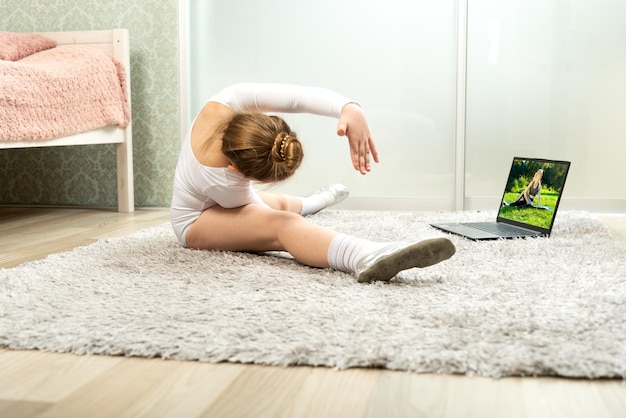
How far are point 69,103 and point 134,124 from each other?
1.71ft

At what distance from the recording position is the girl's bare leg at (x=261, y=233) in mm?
1403

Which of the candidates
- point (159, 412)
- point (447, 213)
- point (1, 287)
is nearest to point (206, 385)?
point (159, 412)

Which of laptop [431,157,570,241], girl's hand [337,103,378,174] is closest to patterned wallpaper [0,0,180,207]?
laptop [431,157,570,241]

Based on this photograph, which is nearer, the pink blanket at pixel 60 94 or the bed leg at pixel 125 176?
the pink blanket at pixel 60 94

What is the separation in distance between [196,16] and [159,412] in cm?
221

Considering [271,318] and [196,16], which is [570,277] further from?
[196,16]

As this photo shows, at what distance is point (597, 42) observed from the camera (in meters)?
2.46

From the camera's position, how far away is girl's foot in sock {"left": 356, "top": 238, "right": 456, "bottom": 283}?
1197 millimetres

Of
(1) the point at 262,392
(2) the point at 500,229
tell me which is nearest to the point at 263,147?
(1) the point at 262,392

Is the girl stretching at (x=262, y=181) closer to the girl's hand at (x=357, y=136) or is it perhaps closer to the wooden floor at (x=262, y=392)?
the girl's hand at (x=357, y=136)

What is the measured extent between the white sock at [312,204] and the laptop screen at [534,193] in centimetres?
59

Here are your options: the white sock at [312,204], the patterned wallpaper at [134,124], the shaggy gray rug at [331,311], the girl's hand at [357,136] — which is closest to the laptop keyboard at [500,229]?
the shaggy gray rug at [331,311]

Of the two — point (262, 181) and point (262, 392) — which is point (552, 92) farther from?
point (262, 392)

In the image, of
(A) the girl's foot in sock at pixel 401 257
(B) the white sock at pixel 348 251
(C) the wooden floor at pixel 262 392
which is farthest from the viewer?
(B) the white sock at pixel 348 251
